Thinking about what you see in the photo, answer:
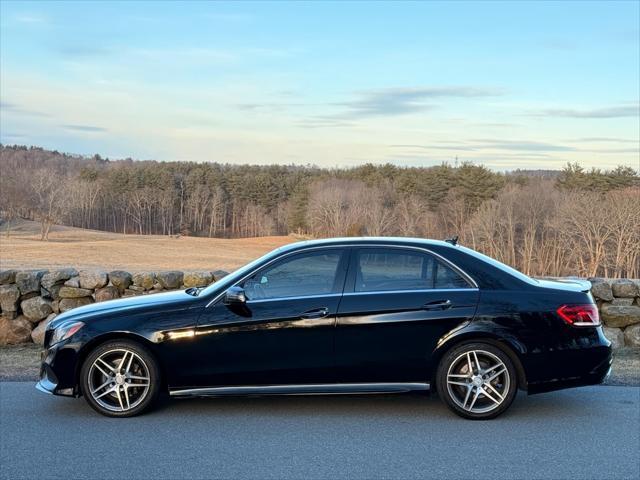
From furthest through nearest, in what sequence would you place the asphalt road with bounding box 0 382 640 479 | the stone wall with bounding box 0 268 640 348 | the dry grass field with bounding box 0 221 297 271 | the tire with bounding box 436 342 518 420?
1. the dry grass field with bounding box 0 221 297 271
2. the stone wall with bounding box 0 268 640 348
3. the tire with bounding box 436 342 518 420
4. the asphalt road with bounding box 0 382 640 479

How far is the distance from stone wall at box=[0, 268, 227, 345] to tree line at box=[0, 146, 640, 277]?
56.1 m

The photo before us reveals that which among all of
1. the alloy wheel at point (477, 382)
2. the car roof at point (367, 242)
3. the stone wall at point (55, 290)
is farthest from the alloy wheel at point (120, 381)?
the stone wall at point (55, 290)

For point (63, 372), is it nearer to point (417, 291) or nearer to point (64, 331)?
point (64, 331)

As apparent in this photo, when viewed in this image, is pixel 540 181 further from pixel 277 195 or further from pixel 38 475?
pixel 38 475

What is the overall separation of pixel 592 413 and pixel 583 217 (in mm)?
61237

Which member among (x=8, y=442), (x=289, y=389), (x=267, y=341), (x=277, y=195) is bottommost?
(x=8, y=442)

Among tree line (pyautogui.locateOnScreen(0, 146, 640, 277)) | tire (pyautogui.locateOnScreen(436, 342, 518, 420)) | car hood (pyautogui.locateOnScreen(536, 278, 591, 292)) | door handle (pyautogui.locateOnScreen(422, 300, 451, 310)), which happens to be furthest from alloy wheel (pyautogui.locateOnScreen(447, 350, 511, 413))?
tree line (pyautogui.locateOnScreen(0, 146, 640, 277))

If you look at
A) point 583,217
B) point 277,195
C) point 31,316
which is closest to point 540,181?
point 583,217

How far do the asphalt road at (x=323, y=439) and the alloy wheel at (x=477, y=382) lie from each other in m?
0.17

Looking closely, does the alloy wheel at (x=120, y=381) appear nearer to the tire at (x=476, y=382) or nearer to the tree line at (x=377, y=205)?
the tire at (x=476, y=382)

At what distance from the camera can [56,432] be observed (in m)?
5.47

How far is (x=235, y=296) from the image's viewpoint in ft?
19.1

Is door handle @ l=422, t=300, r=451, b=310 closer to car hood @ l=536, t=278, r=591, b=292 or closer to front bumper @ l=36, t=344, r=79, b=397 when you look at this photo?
car hood @ l=536, t=278, r=591, b=292

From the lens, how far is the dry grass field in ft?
164
